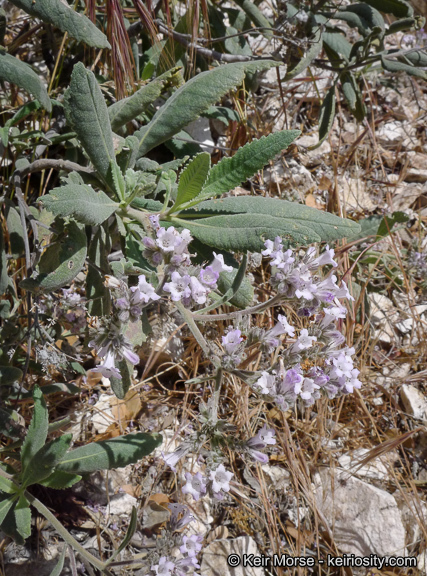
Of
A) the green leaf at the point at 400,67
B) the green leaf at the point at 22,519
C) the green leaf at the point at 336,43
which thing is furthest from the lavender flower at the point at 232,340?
the green leaf at the point at 336,43

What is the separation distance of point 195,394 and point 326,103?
1.74 m

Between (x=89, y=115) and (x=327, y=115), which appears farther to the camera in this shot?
(x=327, y=115)

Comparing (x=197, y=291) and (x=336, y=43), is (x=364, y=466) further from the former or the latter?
(x=336, y=43)

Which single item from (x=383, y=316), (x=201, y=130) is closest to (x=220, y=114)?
(x=201, y=130)

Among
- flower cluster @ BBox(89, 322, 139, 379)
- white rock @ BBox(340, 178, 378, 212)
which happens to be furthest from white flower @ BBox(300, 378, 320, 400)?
white rock @ BBox(340, 178, 378, 212)

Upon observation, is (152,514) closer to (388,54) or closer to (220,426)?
(220,426)

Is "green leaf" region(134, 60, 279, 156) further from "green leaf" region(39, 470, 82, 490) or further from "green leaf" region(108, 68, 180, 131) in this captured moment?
"green leaf" region(39, 470, 82, 490)

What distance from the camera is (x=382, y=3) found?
2816mm

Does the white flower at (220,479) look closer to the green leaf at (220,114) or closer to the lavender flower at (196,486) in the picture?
the lavender flower at (196,486)

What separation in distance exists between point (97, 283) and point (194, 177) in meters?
0.51

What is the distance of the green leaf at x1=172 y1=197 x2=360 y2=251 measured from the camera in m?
1.65

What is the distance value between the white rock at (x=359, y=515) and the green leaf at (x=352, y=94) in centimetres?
195

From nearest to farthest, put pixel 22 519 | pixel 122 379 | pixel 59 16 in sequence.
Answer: pixel 22 519
pixel 122 379
pixel 59 16

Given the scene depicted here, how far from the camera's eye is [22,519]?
1.58 metres
